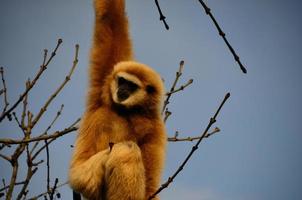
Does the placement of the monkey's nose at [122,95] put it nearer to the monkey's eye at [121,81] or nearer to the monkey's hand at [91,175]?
the monkey's eye at [121,81]

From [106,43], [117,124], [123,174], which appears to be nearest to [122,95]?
[117,124]

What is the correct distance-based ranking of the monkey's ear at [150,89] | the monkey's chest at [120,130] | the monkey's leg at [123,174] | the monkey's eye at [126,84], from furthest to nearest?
1. the monkey's ear at [150,89]
2. the monkey's eye at [126,84]
3. the monkey's chest at [120,130]
4. the monkey's leg at [123,174]

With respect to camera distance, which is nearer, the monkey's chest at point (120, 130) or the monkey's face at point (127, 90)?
the monkey's chest at point (120, 130)

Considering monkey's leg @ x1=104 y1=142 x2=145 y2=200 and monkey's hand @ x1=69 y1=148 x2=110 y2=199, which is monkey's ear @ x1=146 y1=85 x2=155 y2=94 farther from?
monkey's hand @ x1=69 y1=148 x2=110 y2=199

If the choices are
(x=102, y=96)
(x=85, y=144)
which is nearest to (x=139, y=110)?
(x=102, y=96)

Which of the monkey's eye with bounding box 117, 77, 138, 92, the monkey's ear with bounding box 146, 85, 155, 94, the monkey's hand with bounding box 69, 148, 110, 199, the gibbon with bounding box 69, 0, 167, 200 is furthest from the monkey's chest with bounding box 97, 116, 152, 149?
the monkey's ear with bounding box 146, 85, 155, 94

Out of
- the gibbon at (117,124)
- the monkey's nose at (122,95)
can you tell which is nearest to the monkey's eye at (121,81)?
the gibbon at (117,124)

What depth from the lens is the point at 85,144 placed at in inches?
237

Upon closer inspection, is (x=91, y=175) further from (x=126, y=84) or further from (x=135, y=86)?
(x=135, y=86)

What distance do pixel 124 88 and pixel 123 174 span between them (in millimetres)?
1558

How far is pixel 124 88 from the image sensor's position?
6516mm

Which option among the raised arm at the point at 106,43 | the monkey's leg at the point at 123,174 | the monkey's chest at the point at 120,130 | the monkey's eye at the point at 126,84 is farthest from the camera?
the monkey's eye at the point at 126,84

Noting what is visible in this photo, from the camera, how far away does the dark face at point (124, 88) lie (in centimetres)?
645

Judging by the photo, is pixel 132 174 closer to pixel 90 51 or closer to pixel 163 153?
pixel 163 153
